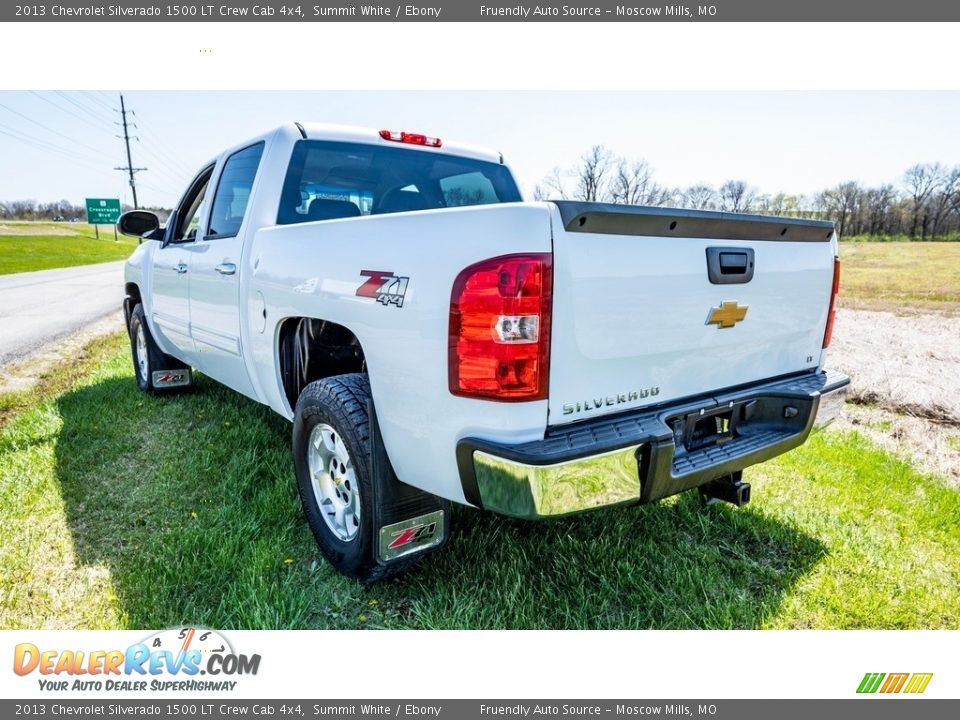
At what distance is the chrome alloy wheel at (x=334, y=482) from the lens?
2.48 meters

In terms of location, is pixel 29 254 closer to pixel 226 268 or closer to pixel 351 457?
pixel 226 268

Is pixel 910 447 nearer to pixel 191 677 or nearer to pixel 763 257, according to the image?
pixel 763 257

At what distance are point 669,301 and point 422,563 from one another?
1578 millimetres

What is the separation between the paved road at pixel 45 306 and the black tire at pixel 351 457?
251 inches

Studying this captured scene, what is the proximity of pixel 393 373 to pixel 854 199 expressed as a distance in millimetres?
11996

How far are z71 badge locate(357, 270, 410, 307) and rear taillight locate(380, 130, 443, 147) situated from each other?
5.48 ft

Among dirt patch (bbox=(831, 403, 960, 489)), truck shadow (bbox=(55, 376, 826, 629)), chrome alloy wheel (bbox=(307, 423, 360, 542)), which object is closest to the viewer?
truck shadow (bbox=(55, 376, 826, 629))

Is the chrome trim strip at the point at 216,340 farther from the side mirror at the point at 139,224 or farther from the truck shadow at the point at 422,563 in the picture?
the side mirror at the point at 139,224

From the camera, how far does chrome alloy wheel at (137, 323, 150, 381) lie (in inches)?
203

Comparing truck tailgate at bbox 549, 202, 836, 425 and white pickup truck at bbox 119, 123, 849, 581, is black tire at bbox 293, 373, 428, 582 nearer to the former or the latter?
white pickup truck at bbox 119, 123, 849, 581

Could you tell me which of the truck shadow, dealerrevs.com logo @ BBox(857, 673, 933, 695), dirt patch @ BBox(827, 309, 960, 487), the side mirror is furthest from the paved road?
dirt patch @ BBox(827, 309, 960, 487)

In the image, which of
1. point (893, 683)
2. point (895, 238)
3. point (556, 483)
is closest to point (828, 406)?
point (893, 683)

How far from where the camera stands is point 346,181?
3361mm

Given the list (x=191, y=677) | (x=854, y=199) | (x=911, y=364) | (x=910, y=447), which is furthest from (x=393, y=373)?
(x=854, y=199)
